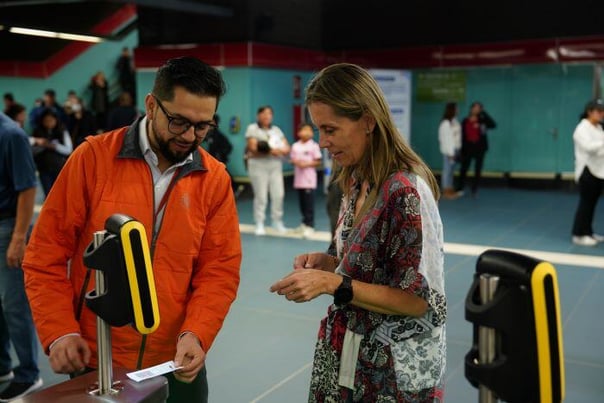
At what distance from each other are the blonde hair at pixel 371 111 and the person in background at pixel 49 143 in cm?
779

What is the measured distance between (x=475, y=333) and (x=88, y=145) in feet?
4.33

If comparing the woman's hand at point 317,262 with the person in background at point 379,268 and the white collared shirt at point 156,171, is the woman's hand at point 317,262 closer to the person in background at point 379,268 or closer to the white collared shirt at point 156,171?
the person in background at point 379,268

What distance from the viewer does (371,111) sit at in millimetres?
1758

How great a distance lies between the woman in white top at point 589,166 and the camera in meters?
7.63

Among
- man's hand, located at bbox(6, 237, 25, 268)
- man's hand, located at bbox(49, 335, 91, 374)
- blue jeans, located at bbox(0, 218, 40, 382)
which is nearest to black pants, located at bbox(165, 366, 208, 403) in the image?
man's hand, located at bbox(49, 335, 91, 374)

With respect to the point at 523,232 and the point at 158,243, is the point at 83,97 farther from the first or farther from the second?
the point at 158,243

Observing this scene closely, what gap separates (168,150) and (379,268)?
2.40ft

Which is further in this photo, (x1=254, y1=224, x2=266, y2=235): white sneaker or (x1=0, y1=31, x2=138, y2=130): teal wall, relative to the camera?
(x1=0, y1=31, x2=138, y2=130): teal wall

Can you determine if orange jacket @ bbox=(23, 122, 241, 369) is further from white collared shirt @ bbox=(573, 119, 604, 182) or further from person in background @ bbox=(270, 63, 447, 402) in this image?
white collared shirt @ bbox=(573, 119, 604, 182)

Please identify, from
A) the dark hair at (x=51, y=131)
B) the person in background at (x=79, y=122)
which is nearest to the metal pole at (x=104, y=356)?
the dark hair at (x=51, y=131)

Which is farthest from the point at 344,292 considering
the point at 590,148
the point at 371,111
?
the point at 590,148

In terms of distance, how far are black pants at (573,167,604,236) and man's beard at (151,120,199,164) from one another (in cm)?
681

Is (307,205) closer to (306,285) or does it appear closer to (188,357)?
(188,357)

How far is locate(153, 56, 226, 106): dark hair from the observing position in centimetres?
192
